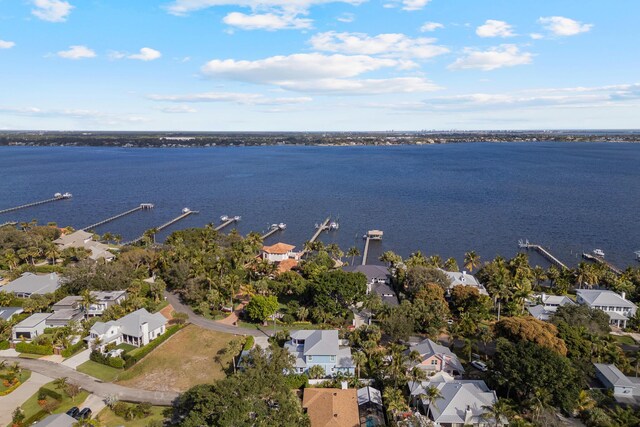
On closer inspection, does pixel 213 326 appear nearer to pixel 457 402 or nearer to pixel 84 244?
pixel 457 402

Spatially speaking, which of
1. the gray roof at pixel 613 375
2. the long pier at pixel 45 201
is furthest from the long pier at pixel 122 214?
the gray roof at pixel 613 375

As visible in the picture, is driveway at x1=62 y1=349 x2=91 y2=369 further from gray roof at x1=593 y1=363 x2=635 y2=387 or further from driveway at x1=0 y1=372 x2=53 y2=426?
gray roof at x1=593 y1=363 x2=635 y2=387

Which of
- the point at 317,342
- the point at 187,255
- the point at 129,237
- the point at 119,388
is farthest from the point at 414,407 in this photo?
the point at 129,237

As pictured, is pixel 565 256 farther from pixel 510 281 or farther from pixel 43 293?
pixel 43 293

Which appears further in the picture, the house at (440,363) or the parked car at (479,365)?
the parked car at (479,365)

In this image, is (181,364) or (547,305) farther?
(547,305)

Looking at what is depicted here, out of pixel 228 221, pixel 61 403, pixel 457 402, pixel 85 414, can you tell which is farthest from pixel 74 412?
pixel 228 221

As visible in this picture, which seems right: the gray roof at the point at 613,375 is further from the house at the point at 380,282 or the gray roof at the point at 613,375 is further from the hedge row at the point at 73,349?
the hedge row at the point at 73,349
